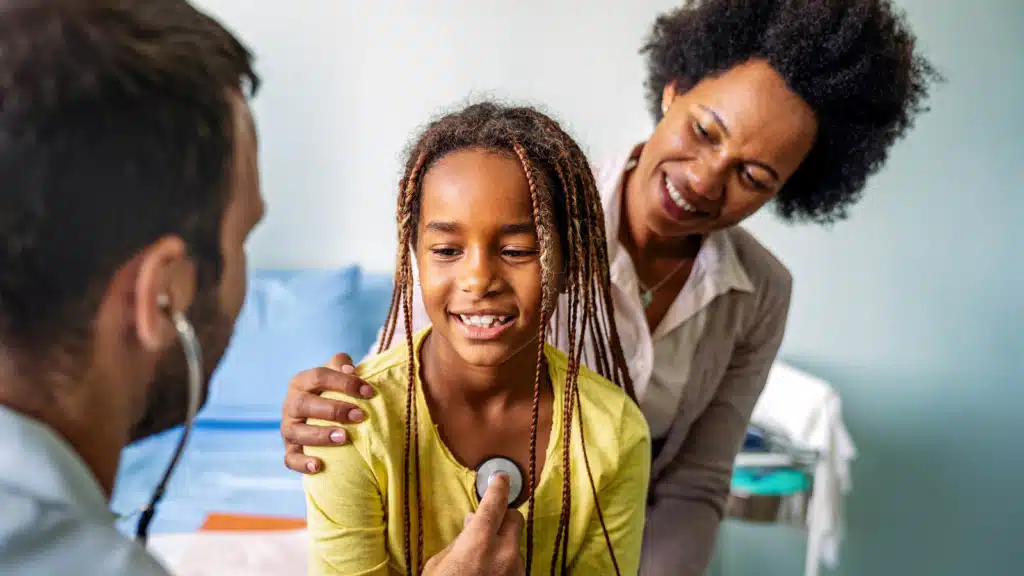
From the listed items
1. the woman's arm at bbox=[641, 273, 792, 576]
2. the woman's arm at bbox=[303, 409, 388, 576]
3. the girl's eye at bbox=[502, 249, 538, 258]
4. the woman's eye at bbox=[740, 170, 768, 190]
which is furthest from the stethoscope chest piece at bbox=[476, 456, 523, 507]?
the woman's eye at bbox=[740, 170, 768, 190]

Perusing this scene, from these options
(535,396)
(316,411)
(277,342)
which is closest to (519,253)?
(535,396)

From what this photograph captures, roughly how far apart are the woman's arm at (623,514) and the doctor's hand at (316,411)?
0.28m

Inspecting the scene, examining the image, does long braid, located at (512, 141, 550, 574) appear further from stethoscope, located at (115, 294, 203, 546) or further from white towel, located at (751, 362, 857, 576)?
white towel, located at (751, 362, 857, 576)

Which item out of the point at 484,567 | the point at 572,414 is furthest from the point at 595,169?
the point at 484,567

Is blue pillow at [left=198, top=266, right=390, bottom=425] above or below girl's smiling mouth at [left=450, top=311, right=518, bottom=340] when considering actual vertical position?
below

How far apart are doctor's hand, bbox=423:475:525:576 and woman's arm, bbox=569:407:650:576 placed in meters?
0.16

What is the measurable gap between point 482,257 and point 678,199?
0.43 meters

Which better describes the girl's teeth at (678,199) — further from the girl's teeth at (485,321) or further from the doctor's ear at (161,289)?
the doctor's ear at (161,289)

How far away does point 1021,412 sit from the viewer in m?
2.65

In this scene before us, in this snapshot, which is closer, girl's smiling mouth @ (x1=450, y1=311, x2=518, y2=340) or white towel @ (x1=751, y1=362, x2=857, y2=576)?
girl's smiling mouth @ (x1=450, y1=311, x2=518, y2=340)

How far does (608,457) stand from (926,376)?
2096mm

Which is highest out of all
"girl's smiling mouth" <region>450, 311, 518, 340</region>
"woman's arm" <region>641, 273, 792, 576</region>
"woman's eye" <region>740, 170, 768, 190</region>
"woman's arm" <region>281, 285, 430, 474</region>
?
"woman's eye" <region>740, 170, 768, 190</region>

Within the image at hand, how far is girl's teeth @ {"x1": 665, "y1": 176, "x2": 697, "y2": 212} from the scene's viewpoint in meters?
1.18

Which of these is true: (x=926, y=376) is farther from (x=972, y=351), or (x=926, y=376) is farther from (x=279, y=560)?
(x=279, y=560)
